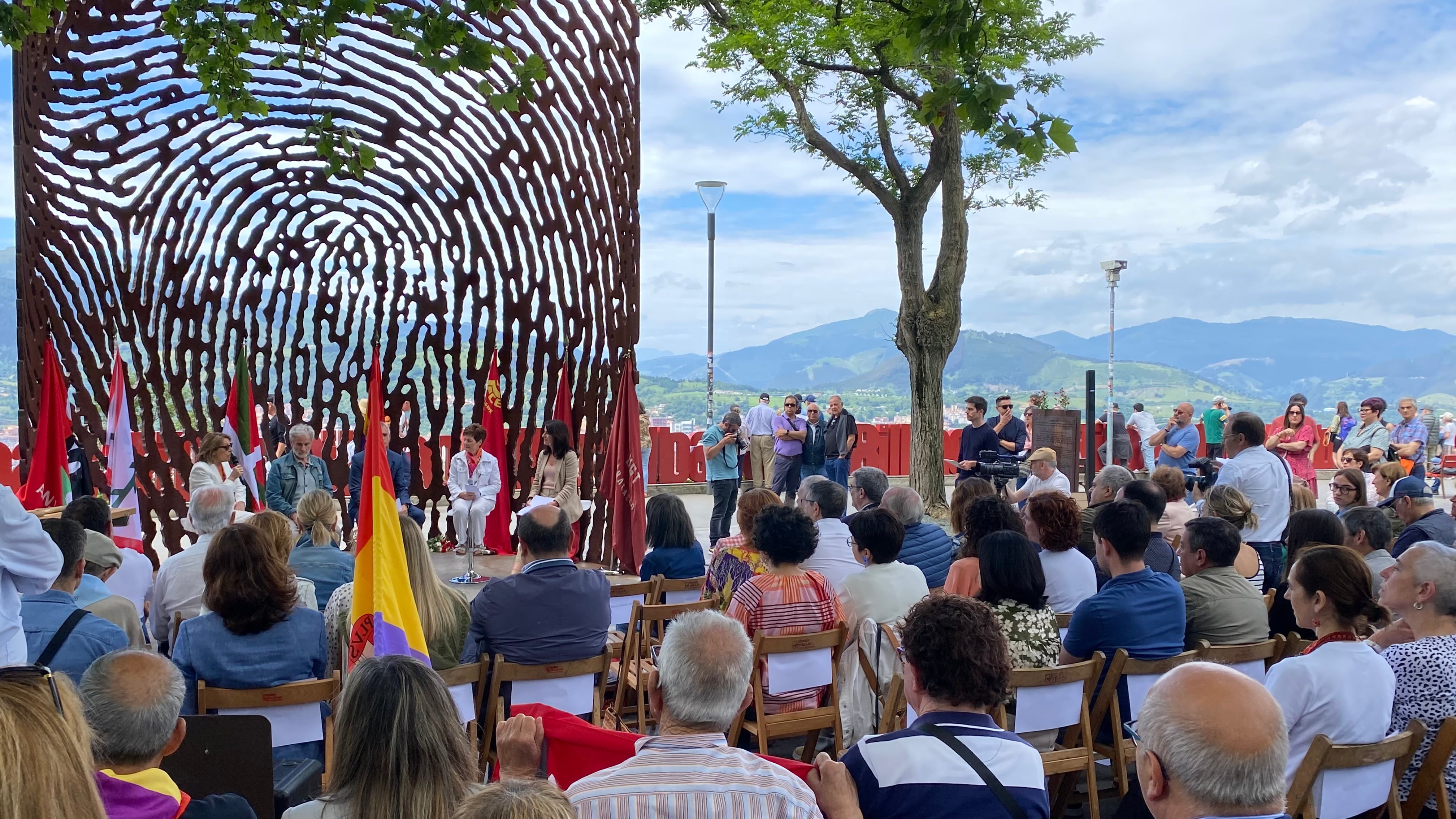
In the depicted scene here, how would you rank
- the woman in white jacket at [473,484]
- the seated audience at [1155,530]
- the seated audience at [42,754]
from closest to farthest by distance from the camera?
1. the seated audience at [42,754]
2. the seated audience at [1155,530]
3. the woman in white jacket at [473,484]

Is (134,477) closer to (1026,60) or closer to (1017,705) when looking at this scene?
(1017,705)

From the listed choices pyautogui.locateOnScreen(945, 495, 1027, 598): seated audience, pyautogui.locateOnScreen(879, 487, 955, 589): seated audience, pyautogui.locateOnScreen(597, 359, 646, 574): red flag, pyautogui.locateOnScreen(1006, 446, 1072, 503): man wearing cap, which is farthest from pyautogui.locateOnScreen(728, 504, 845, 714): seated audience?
pyautogui.locateOnScreen(597, 359, 646, 574): red flag

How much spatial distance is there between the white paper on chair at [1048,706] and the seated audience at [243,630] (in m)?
2.24

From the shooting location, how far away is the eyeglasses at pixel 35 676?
140 centimetres

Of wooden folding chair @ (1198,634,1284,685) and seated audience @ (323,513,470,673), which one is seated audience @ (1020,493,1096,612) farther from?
seated audience @ (323,513,470,673)

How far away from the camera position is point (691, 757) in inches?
80.6

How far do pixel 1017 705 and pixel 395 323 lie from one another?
6709 millimetres

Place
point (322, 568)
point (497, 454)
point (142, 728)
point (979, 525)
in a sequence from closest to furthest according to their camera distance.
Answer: point (142, 728), point (979, 525), point (322, 568), point (497, 454)

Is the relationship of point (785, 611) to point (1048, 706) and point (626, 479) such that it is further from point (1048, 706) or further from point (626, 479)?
point (626, 479)

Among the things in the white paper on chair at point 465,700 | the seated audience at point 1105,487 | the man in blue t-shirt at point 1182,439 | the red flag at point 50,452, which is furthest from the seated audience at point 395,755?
the man in blue t-shirt at point 1182,439

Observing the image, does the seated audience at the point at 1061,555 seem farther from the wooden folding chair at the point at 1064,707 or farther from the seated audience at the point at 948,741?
the seated audience at the point at 948,741

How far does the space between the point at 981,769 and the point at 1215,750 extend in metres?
0.53

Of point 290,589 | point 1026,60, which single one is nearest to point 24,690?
point 290,589

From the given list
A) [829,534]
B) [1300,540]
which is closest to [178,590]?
[829,534]
